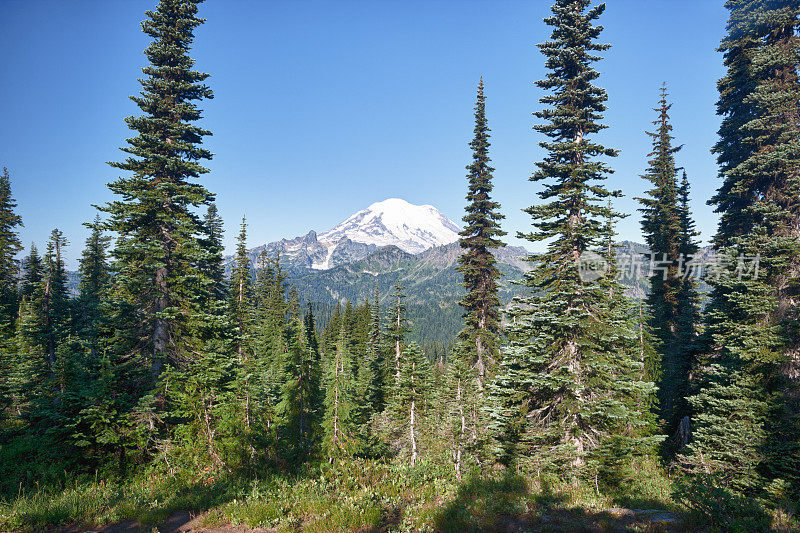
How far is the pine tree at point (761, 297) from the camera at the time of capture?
15086 mm

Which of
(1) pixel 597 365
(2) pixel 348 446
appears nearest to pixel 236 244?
(2) pixel 348 446

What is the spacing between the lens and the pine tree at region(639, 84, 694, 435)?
30.2 metres

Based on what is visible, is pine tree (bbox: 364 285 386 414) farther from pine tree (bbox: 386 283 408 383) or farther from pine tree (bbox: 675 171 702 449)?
pine tree (bbox: 675 171 702 449)

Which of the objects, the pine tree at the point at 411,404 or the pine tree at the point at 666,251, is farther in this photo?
the pine tree at the point at 666,251

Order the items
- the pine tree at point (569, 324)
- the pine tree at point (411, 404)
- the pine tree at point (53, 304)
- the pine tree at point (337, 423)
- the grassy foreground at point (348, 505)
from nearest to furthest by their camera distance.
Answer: the grassy foreground at point (348, 505) → the pine tree at point (569, 324) → the pine tree at point (337, 423) → the pine tree at point (411, 404) → the pine tree at point (53, 304)

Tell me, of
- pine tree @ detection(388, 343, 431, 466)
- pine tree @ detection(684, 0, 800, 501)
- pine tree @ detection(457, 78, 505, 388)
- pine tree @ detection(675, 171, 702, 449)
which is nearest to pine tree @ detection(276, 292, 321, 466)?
pine tree @ detection(388, 343, 431, 466)

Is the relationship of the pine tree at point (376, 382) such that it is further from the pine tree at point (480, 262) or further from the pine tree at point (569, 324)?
the pine tree at point (569, 324)

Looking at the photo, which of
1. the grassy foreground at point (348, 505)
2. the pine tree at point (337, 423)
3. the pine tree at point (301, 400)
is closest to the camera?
the grassy foreground at point (348, 505)

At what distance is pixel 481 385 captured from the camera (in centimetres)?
2098

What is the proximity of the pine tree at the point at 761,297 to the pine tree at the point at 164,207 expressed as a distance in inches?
888

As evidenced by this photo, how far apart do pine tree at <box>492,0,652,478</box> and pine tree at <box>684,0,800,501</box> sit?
6.09 meters

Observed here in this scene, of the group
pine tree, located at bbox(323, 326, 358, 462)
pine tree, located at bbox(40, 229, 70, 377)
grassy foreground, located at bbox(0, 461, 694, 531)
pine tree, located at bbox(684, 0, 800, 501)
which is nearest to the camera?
grassy foreground, located at bbox(0, 461, 694, 531)

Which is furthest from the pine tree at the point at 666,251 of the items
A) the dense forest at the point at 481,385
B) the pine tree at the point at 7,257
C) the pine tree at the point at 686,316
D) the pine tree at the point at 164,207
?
the pine tree at the point at 7,257

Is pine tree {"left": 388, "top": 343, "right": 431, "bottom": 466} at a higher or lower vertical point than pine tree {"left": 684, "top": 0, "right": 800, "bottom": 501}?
lower
